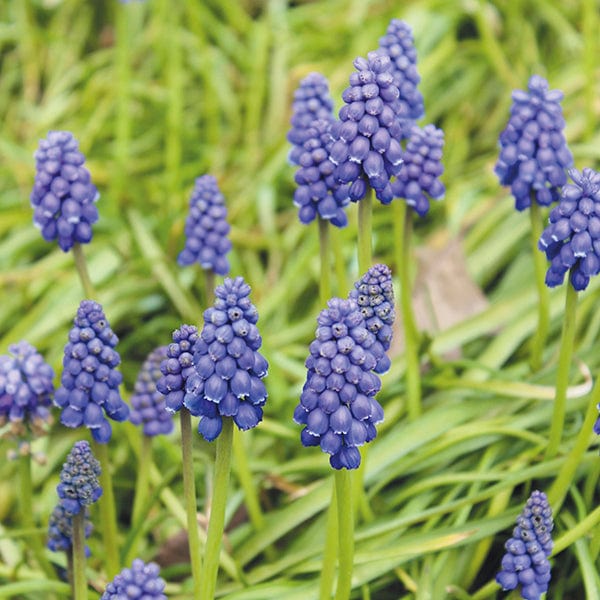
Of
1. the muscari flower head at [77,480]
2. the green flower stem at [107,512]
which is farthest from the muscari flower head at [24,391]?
the muscari flower head at [77,480]

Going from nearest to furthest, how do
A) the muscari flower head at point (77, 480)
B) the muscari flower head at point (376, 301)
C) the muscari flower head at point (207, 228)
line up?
the muscari flower head at point (376, 301)
the muscari flower head at point (77, 480)
the muscari flower head at point (207, 228)

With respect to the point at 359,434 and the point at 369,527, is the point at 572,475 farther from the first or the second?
the point at 359,434

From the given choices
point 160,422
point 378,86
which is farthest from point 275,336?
point 378,86

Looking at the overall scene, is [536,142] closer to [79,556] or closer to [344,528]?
[344,528]

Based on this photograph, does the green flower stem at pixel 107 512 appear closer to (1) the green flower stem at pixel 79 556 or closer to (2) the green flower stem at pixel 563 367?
(1) the green flower stem at pixel 79 556

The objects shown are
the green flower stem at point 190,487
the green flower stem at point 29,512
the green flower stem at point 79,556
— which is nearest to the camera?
the green flower stem at point 190,487

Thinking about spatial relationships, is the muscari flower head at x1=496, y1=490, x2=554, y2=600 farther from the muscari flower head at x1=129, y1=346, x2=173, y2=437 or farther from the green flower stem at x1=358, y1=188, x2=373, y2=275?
the muscari flower head at x1=129, y1=346, x2=173, y2=437

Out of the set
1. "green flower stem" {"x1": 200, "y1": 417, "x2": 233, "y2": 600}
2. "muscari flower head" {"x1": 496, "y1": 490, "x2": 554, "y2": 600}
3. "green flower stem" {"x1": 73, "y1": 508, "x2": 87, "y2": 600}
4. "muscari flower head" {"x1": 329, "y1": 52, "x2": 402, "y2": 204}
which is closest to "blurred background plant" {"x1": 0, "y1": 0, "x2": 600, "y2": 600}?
"muscari flower head" {"x1": 496, "y1": 490, "x2": 554, "y2": 600}

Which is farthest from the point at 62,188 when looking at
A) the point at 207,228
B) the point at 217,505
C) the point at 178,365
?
the point at 217,505
